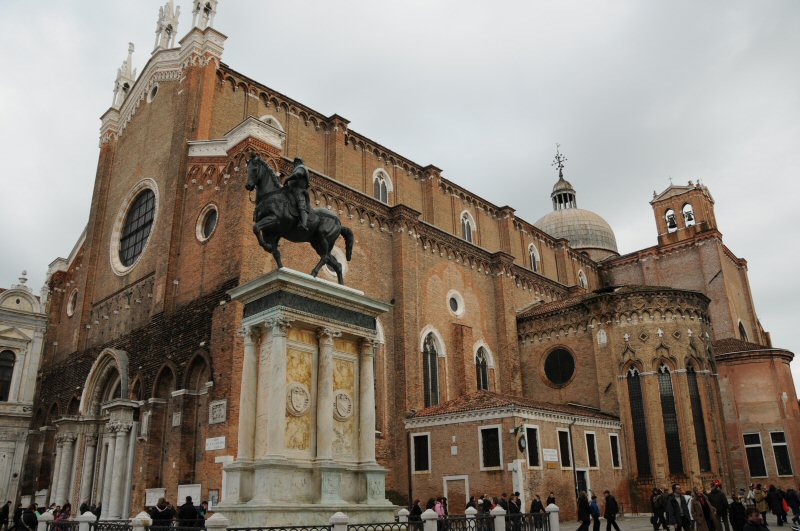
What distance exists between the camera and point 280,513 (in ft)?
30.2

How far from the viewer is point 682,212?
4038 cm

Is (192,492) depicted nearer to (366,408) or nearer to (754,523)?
(366,408)

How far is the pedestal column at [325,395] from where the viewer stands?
10109mm

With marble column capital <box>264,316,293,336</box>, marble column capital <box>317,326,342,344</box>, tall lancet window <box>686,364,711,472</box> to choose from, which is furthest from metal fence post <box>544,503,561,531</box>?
tall lancet window <box>686,364,711,472</box>

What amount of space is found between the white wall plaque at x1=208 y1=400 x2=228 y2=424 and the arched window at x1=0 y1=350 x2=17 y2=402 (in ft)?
55.2

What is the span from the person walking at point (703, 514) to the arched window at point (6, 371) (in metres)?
28.6

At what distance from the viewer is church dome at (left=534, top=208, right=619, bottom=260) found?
153 ft

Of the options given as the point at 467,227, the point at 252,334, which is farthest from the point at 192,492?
the point at 467,227

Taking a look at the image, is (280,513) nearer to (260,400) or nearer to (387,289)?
(260,400)

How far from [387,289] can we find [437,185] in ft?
26.6

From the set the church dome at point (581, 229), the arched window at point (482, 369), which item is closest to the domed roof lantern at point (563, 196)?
the church dome at point (581, 229)

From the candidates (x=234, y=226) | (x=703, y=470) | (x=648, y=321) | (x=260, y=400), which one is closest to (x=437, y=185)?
(x=648, y=321)

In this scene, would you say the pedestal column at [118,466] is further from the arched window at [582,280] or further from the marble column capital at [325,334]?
the arched window at [582,280]

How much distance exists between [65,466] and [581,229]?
36103mm
